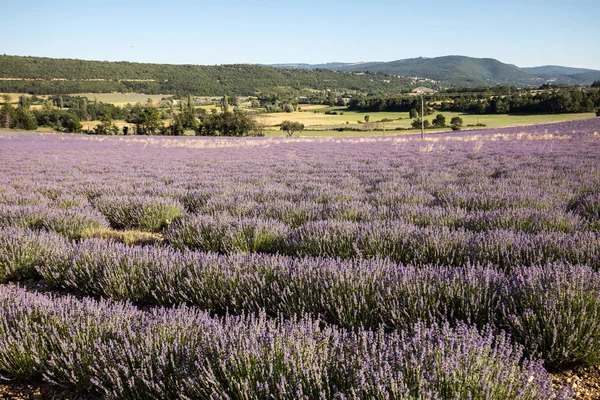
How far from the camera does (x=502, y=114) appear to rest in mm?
61312

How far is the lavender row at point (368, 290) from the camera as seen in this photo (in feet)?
6.83

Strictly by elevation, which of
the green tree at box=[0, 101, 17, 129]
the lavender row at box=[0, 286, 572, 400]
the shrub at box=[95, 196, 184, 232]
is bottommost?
the shrub at box=[95, 196, 184, 232]

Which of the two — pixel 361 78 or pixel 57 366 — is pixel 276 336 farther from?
pixel 361 78

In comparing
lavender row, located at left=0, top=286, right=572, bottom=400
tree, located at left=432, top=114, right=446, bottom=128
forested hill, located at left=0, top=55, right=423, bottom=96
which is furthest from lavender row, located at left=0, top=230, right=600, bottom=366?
forested hill, located at left=0, top=55, right=423, bottom=96

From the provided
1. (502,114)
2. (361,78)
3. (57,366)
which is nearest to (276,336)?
(57,366)

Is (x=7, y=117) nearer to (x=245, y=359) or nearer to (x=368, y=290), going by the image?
(x=368, y=290)

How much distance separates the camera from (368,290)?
258 centimetres

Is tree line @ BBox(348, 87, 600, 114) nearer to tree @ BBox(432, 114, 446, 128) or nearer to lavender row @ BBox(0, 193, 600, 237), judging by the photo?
tree @ BBox(432, 114, 446, 128)

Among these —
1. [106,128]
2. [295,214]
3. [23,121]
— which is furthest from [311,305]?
[23,121]

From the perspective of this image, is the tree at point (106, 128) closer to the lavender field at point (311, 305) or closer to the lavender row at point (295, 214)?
the lavender row at point (295, 214)

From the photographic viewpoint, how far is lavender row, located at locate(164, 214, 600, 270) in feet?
10.5

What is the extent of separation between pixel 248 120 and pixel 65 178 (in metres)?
49.3

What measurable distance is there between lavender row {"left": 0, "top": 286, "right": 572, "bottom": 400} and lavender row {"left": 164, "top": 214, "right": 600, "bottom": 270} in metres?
1.33

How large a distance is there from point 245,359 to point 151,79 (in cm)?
14830
